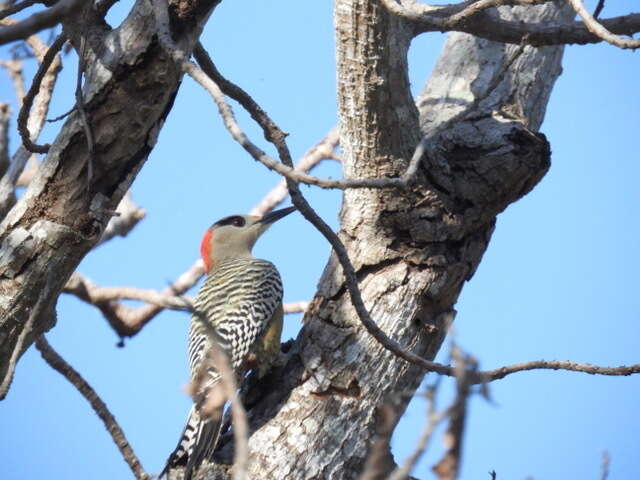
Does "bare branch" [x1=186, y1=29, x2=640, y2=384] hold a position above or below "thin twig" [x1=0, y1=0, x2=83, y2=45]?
above

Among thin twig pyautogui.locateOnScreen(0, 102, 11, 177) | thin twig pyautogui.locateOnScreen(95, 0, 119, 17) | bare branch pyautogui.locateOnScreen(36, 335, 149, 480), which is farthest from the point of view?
thin twig pyautogui.locateOnScreen(0, 102, 11, 177)

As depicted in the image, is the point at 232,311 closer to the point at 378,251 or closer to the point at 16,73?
the point at 378,251

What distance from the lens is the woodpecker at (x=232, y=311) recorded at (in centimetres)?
459

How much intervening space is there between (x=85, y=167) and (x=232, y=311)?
2338mm

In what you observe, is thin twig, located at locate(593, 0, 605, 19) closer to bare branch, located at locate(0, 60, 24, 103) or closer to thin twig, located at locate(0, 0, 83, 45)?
thin twig, located at locate(0, 0, 83, 45)

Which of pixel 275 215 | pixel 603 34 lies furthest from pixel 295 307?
pixel 603 34

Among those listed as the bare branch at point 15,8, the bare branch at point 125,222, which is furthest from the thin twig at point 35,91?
the bare branch at point 125,222

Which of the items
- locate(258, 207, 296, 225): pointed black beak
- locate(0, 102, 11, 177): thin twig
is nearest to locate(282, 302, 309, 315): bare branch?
locate(258, 207, 296, 225): pointed black beak

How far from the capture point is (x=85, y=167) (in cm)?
384

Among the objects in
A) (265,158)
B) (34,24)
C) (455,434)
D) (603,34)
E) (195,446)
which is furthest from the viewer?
(195,446)

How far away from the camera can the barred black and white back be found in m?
4.57

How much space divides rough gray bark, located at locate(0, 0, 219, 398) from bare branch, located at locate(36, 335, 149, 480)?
0.78 metres

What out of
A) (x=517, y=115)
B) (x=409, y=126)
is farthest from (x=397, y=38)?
(x=517, y=115)

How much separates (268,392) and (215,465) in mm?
476
